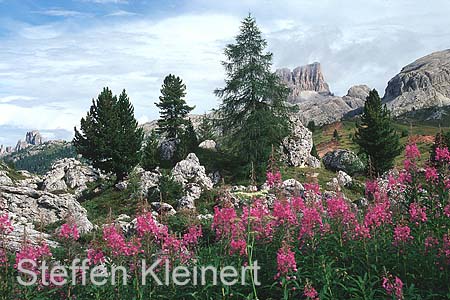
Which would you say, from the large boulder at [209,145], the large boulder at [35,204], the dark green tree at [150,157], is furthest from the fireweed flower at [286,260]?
the large boulder at [209,145]

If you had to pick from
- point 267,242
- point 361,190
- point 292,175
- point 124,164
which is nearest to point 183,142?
point 124,164

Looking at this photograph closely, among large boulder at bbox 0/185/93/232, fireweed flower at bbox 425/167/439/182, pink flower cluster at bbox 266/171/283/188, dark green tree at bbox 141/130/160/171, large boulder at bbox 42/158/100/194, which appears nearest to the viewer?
fireweed flower at bbox 425/167/439/182

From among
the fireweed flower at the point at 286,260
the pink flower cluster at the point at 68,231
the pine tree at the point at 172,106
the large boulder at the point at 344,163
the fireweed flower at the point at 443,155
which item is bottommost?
the fireweed flower at the point at 286,260

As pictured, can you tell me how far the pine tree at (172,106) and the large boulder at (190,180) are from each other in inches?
782

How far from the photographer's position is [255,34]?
38031 mm

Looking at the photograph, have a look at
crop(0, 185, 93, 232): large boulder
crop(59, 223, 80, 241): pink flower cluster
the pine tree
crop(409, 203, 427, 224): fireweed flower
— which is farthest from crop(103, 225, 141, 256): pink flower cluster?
the pine tree

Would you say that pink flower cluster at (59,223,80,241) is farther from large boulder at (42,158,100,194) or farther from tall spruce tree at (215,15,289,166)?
large boulder at (42,158,100,194)

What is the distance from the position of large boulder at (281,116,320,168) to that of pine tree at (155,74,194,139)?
747 inches

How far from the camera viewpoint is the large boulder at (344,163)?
127 ft

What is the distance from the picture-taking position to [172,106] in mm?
54750

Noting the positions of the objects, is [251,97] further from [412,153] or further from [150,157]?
[412,153]

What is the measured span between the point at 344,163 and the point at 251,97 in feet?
35.2

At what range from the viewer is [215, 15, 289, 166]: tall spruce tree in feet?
119

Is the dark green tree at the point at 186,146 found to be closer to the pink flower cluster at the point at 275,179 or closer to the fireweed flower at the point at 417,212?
the pink flower cluster at the point at 275,179
